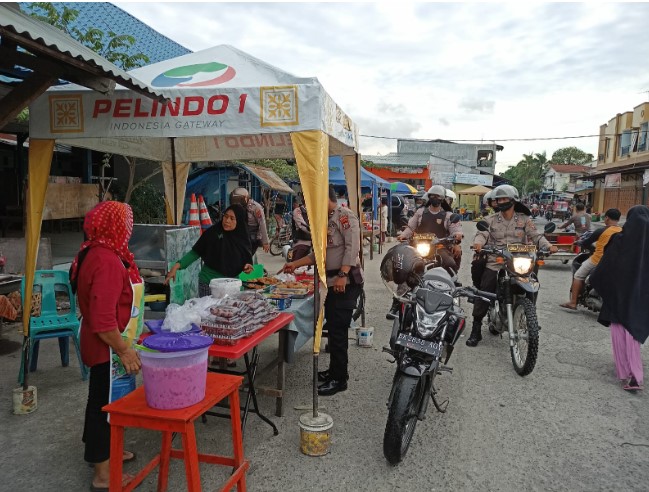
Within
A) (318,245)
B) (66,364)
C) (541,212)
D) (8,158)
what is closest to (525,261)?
(318,245)

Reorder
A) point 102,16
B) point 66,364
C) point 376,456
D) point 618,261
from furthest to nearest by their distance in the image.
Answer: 1. point 102,16
2. point 66,364
3. point 618,261
4. point 376,456

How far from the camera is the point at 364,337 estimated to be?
5785 mm

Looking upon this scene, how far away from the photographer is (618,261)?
463cm

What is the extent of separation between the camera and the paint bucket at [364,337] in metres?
5.78

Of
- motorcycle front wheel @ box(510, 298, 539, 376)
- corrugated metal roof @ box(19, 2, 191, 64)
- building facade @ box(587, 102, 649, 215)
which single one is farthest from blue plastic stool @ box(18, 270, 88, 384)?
building facade @ box(587, 102, 649, 215)

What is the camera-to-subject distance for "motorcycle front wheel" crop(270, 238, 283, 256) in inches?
595

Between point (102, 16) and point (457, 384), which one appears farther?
point (102, 16)

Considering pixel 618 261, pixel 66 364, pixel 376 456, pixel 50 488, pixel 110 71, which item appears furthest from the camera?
pixel 66 364

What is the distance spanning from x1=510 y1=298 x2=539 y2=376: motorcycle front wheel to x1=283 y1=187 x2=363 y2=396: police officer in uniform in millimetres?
1847

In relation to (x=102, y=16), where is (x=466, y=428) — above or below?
below

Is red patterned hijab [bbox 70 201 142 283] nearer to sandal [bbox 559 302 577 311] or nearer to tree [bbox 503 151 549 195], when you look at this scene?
sandal [bbox 559 302 577 311]

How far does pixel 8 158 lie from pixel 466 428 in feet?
42.7

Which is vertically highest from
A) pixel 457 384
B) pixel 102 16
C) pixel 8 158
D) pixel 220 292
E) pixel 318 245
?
pixel 102 16

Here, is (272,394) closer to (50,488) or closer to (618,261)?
(50,488)
